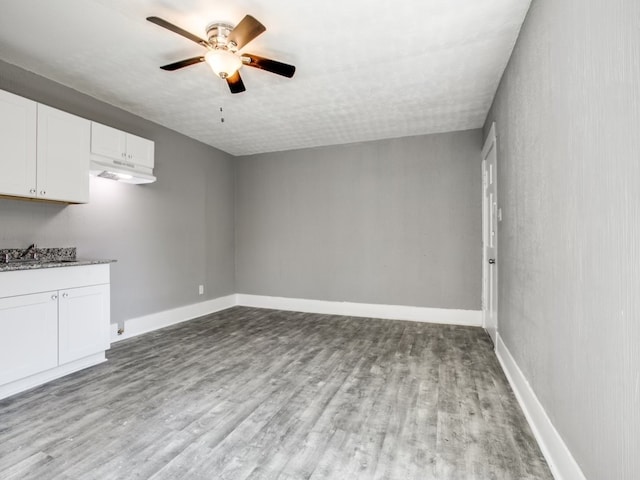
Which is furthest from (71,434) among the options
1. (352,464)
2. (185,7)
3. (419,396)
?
(185,7)

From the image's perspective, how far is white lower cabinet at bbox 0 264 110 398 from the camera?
8.00ft

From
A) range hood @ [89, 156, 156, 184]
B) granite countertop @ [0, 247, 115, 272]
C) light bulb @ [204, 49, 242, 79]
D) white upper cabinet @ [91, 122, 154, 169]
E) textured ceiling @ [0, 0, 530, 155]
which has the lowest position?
granite countertop @ [0, 247, 115, 272]

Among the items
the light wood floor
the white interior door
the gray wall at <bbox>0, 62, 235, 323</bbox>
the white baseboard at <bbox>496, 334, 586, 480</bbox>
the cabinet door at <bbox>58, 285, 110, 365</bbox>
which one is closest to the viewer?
the white baseboard at <bbox>496, 334, 586, 480</bbox>

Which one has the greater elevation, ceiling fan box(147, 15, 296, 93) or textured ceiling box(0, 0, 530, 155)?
textured ceiling box(0, 0, 530, 155)

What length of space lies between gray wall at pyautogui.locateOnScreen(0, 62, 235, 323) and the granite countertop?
0.23 ft

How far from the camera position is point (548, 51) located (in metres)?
1.78

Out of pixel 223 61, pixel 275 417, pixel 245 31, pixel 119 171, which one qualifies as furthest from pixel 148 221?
pixel 275 417

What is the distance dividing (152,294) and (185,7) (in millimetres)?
3274

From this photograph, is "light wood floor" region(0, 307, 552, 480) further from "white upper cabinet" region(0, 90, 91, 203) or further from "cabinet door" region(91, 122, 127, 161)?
"cabinet door" region(91, 122, 127, 161)

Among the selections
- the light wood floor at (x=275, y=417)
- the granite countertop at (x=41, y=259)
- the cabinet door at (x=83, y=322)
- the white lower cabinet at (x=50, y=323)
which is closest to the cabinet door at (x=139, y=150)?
the granite countertop at (x=41, y=259)

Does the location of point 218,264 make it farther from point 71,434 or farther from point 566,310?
point 566,310

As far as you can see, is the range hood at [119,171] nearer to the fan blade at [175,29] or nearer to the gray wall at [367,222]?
the fan blade at [175,29]

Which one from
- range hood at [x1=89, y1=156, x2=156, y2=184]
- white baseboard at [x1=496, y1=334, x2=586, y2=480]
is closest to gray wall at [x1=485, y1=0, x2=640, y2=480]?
white baseboard at [x1=496, y1=334, x2=586, y2=480]

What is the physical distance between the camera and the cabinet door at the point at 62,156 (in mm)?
2820
